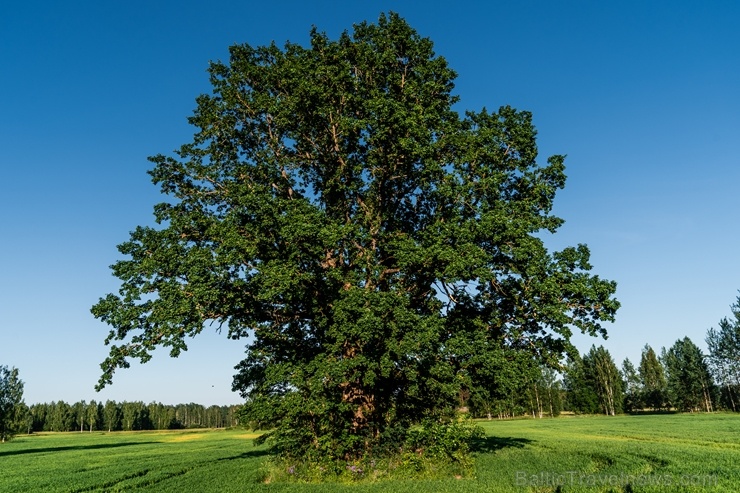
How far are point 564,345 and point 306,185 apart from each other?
16.2 metres

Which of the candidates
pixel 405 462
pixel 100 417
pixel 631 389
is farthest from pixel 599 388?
pixel 100 417

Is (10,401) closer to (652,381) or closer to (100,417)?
(100,417)

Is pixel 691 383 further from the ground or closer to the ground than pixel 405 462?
closer to the ground

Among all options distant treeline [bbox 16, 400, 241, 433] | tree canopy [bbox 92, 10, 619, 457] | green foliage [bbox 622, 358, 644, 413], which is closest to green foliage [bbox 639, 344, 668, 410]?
green foliage [bbox 622, 358, 644, 413]

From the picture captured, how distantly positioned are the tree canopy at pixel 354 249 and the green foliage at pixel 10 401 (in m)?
77.2

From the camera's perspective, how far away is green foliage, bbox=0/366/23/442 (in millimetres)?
73250

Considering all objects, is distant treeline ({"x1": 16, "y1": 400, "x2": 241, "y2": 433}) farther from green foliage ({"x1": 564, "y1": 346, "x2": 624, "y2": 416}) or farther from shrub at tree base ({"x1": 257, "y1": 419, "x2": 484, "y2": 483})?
shrub at tree base ({"x1": 257, "y1": 419, "x2": 484, "y2": 483})

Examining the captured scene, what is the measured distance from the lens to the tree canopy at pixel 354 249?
18109 millimetres

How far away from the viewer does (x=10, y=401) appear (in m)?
74.2

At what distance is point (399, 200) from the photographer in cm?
2356

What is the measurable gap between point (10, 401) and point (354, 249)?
8542cm

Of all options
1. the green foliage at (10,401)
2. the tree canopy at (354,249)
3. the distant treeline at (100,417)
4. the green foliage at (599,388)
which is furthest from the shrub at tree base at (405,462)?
the distant treeline at (100,417)

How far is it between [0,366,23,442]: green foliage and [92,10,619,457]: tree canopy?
77.2 metres

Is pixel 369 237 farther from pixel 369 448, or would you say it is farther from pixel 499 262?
pixel 369 448
